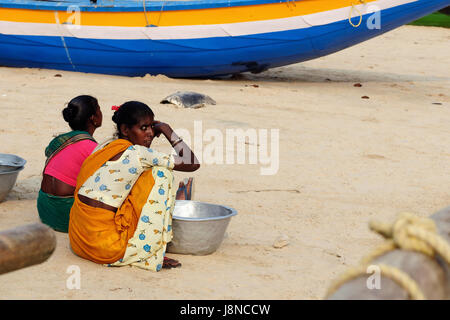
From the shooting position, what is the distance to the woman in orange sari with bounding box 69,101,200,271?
4.02 m

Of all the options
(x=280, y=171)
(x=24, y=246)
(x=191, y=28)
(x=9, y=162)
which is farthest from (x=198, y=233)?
(x=191, y=28)

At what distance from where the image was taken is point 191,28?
383 inches

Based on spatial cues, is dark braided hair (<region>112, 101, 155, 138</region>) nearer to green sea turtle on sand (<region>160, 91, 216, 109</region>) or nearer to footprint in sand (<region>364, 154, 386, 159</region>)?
footprint in sand (<region>364, 154, 386, 159</region>)

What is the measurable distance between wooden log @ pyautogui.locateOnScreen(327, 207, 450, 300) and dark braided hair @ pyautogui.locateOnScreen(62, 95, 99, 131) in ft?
10.6

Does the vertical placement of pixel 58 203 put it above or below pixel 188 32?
below

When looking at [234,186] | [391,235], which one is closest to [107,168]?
[234,186]

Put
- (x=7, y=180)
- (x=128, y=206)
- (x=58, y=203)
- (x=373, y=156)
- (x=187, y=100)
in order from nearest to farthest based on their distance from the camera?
(x=128, y=206) < (x=58, y=203) < (x=7, y=180) < (x=373, y=156) < (x=187, y=100)

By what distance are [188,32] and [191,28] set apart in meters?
0.07

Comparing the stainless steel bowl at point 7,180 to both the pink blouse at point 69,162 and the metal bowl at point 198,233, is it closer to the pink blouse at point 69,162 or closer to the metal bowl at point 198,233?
the pink blouse at point 69,162

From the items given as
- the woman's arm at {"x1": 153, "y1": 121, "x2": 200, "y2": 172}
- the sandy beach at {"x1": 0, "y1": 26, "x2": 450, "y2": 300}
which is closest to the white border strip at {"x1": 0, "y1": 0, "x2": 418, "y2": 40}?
the sandy beach at {"x1": 0, "y1": 26, "x2": 450, "y2": 300}

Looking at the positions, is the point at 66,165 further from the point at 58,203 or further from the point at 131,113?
the point at 131,113

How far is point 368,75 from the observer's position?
11.6 meters

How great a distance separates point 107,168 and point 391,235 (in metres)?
2.62
